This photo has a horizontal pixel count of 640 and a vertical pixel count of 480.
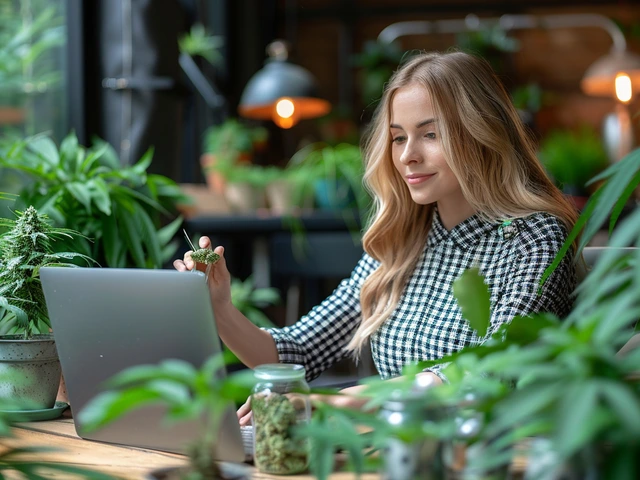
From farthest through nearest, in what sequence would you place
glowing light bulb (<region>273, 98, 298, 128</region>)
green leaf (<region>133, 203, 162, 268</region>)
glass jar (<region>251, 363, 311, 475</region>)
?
glowing light bulb (<region>273, 98, 298, 128</region>)
green leaf (<region>133, 203, 162, 268</region>)
glass jar (<region>251, 363, 311, 475</region>)

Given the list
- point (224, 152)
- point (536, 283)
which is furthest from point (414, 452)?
point (224, 152)

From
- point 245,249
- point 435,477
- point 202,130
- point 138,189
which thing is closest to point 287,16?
point 202,130

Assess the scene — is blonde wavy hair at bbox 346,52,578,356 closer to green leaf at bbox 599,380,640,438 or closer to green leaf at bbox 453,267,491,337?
green leaf at bbox 453,267,491,337

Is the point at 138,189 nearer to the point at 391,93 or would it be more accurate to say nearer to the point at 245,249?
the point at 391,93

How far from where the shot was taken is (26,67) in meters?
2.83

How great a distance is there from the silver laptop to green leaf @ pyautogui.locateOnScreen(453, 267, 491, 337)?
27cm

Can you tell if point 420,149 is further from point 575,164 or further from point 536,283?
point 575,164

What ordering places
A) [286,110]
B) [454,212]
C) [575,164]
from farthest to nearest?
[286,110]
[575,164]
[454,212]

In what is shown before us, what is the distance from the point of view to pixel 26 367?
1.21 m

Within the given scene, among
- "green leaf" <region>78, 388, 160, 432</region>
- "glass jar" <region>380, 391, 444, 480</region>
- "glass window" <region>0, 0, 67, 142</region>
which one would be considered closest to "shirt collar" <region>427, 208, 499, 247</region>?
"glass jar" <region>380, 391, 444, 480</region>

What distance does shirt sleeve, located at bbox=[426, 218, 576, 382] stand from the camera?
1.45 metres

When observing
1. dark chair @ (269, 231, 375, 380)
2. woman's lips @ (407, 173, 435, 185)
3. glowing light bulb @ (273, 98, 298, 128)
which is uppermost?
glowing light bulb @ (273, 98, 298, 128)

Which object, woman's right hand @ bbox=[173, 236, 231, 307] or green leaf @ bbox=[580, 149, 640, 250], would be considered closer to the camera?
green leaf @ bbox=[580, 149, 640, 250]

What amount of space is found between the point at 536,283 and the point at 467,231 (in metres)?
0.24
